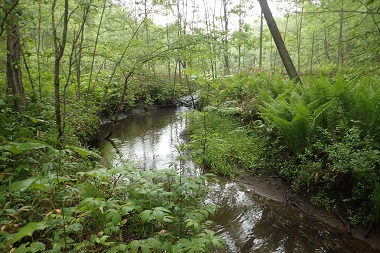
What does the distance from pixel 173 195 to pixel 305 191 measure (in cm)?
281

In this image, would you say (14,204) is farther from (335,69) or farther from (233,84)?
(335,69)

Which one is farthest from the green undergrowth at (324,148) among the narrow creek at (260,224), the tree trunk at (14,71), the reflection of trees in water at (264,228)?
the tree trunk at (14,71)

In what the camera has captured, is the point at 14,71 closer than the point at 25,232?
No

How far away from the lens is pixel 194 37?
722cm

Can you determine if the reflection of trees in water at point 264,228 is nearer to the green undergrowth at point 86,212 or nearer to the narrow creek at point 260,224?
the narrow creek at point 260,224

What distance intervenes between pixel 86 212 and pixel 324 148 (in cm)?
364

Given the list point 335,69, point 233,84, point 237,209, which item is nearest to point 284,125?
point 237,209

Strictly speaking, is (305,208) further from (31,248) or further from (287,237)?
(31,248)

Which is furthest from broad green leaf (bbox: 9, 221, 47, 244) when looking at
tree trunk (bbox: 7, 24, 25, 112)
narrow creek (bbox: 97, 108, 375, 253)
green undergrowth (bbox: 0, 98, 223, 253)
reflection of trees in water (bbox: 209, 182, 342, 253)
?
tree trunk (bbox: 7, 24, 25, 112)

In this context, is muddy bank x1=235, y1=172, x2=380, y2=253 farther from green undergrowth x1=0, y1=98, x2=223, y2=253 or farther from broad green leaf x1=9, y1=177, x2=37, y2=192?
broad green leaf x1=9, y1=177, x2=37, y2=192

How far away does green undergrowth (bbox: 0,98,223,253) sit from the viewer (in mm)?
1854

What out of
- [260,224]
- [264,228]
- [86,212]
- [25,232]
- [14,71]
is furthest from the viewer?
[14,71]

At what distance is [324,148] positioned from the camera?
3994 mm

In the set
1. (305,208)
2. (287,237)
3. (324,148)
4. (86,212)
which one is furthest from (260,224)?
(86,212)
